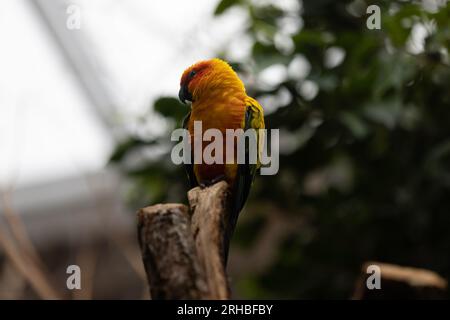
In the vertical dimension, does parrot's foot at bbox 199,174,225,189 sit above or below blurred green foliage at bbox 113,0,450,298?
below

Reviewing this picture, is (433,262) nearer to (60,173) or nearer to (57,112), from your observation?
(57,112)

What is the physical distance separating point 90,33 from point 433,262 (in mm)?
3414

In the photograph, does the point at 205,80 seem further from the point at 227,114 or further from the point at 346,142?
the point at 346,142

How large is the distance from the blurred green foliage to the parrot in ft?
2.04

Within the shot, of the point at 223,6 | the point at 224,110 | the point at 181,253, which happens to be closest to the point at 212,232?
the point at 181,253

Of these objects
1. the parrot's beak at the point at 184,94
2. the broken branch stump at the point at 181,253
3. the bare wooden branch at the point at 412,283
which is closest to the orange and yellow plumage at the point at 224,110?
the parrot's beak at the point at 184,94

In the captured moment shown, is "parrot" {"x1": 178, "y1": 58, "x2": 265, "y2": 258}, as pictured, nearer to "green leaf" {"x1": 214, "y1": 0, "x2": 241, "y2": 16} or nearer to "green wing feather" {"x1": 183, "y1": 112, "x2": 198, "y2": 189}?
"green wing feather" {"x1": 183, "y1": 112, "x2": 198, "y2": 189}

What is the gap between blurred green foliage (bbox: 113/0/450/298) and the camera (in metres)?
2.80

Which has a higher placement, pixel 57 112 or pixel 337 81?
pixel 57 112

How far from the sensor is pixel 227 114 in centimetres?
180

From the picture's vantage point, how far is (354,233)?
133 inches

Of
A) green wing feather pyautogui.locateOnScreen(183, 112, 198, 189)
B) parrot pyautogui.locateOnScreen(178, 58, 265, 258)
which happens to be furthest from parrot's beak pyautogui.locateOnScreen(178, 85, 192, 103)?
green wing feather pyautogui.locateOnScreen(183, 112, 198, 189)

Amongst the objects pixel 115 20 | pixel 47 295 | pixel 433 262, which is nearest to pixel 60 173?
pixel 115 20

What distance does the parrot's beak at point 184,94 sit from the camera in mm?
1638
